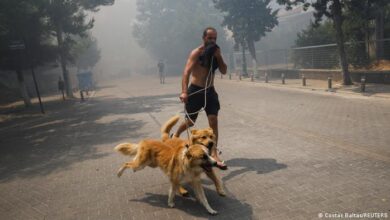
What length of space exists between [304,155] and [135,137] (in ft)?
15.9

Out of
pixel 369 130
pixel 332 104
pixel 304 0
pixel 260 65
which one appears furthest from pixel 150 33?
pixel 369 130

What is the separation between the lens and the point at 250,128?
914cm

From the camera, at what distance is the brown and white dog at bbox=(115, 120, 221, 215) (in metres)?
4.01

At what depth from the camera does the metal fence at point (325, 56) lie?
61.5ft

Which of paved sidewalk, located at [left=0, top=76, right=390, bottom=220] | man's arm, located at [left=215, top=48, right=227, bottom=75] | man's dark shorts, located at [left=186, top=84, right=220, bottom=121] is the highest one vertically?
man's arm, located at [left=215, top=48, right=227, bottom=75]

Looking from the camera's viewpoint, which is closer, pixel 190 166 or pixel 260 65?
pixel 190 166

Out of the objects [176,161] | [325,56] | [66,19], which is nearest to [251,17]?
[325,56]

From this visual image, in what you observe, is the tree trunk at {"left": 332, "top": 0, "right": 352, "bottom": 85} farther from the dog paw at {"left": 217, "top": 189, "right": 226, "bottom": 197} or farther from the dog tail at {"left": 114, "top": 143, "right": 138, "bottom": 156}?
the dog tail at {"left": 114, "top": 143, "right": 138, "bottom": 156}

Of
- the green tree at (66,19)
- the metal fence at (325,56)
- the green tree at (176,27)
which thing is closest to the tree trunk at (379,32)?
the metal fence at (325,56)

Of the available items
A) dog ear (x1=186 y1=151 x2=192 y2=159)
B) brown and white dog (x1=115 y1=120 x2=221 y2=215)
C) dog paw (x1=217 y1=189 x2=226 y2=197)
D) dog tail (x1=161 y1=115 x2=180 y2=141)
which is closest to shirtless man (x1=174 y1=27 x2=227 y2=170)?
dog tail (x1=161 y1=115 x2=180 y2=141)

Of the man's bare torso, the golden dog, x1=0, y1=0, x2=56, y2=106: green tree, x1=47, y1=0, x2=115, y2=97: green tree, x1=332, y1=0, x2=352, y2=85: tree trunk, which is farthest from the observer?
x1=47, y1=0, x2=115, y2=97: green tree

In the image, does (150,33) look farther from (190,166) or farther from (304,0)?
(190,166)

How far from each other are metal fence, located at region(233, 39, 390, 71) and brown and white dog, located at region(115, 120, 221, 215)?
1662 centimetres

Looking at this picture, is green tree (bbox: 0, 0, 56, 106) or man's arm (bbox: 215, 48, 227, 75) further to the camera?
green tree (bbox: 0, 0, 56, 106)
